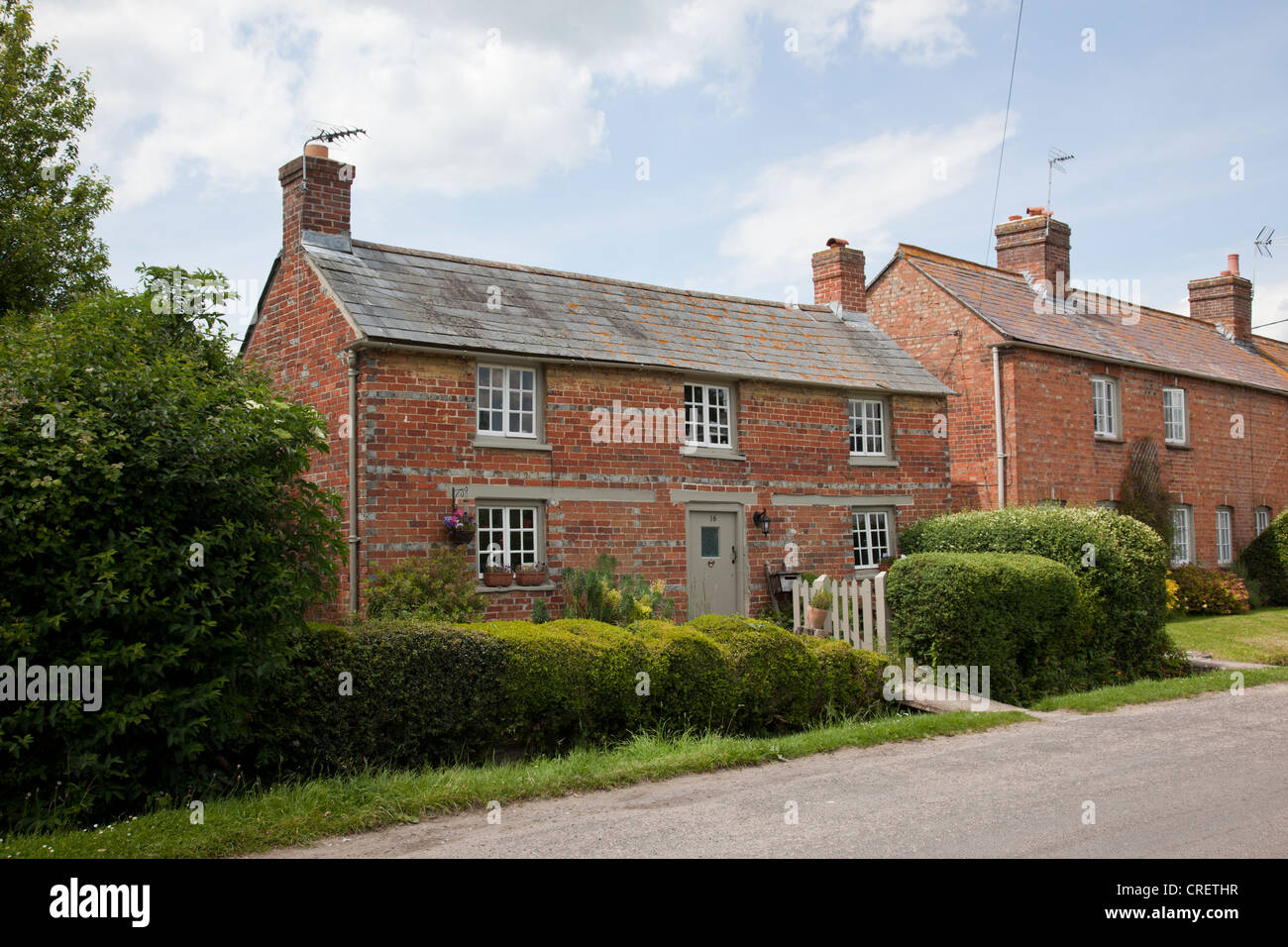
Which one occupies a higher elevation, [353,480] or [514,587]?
[353,480]

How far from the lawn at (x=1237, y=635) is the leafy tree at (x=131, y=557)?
51.8 feet

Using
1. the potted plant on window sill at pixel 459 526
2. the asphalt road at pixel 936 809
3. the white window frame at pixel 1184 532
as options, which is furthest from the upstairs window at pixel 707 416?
the white window frame at pixel 1184 532

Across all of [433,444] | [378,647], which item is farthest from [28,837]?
[433,444]

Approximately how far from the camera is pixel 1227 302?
33.5m

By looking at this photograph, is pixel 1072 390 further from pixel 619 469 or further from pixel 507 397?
pixel 507 397

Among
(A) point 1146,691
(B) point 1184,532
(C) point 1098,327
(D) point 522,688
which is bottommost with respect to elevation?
(A) point 1146,691

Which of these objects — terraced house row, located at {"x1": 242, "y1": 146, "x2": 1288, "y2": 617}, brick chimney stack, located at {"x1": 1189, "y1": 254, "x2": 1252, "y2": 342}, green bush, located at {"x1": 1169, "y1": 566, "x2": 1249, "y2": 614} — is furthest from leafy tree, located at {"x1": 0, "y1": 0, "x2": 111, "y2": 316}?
brick chimney stack, located at {"x1": 1189, "y1": 254, "x2": 1252, "y2": 342}

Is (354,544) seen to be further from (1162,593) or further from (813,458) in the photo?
(1162,593)

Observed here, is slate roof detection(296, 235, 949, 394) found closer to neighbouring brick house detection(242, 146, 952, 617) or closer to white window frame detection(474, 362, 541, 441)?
neighbouring brick house detection(242, 146, 952, 617)

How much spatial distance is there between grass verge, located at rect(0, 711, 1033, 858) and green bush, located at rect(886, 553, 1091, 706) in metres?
2.09

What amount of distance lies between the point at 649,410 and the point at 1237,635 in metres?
12.0

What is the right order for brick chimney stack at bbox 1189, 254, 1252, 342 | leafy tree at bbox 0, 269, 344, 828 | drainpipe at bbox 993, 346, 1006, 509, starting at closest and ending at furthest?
leafy tree at bbox 0, 269, 344, 828 → drainpipe at bbox 993, 346, 1006, 509 → brick chimney stack at bbox 1189, 254, 1252, 342

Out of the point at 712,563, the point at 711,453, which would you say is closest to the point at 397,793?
the point at 712,563

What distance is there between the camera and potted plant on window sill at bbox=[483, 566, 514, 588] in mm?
14523
